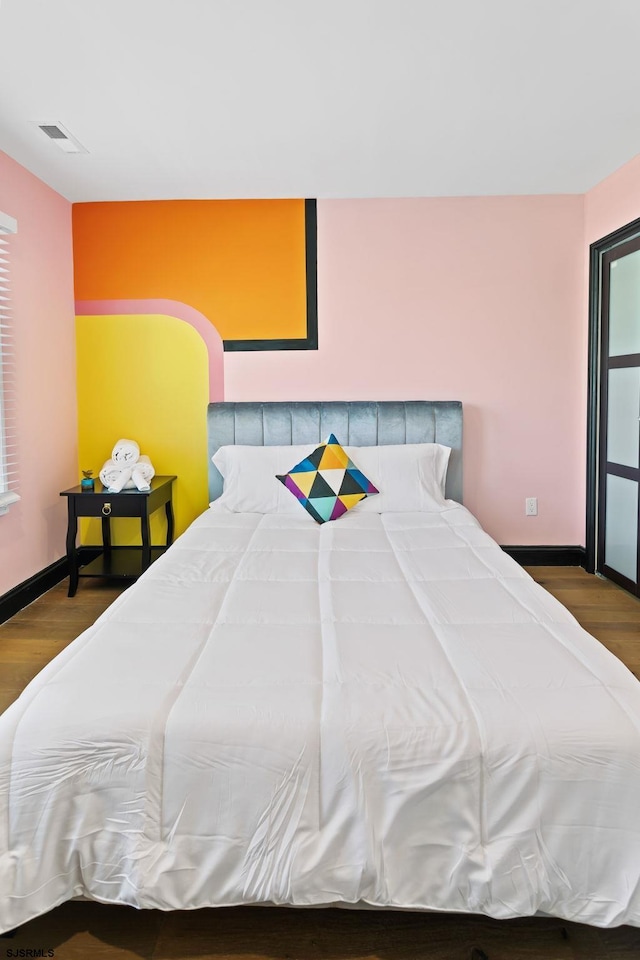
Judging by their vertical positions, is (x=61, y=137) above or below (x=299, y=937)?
above

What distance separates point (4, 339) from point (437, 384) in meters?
2.51

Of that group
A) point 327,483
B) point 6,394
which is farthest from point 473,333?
point 6,394

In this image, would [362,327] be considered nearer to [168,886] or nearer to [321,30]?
[321,30]

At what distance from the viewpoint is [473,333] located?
3988 millimetres

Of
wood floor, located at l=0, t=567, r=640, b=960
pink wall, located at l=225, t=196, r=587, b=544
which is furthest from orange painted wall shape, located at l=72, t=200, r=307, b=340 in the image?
wood floor, located at l=0, t=567, r=640, b=960

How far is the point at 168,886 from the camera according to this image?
4.25ft

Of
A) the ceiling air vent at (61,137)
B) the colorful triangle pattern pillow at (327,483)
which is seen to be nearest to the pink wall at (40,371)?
the ceiling air vent at (61,137)

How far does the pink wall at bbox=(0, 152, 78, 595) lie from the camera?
336cm

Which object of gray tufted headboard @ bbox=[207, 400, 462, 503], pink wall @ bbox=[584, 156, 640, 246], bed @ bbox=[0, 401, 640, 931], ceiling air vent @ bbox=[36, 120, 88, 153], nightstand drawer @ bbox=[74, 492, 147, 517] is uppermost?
ceiling air vent @ bbox=[36, 120, 88, 153]

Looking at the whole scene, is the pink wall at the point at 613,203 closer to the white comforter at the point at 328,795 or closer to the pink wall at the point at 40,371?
the white comforter at the point at 328,795

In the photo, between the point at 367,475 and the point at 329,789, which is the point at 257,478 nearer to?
the point at 367,475

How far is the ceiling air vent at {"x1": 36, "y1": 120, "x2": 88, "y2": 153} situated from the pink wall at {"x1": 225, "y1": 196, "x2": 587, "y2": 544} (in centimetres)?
139

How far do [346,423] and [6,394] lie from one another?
1.92 metres

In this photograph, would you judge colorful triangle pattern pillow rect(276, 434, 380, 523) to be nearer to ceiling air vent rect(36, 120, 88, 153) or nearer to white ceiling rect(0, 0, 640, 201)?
white ceiling rect(0, 0, 640, 201)
